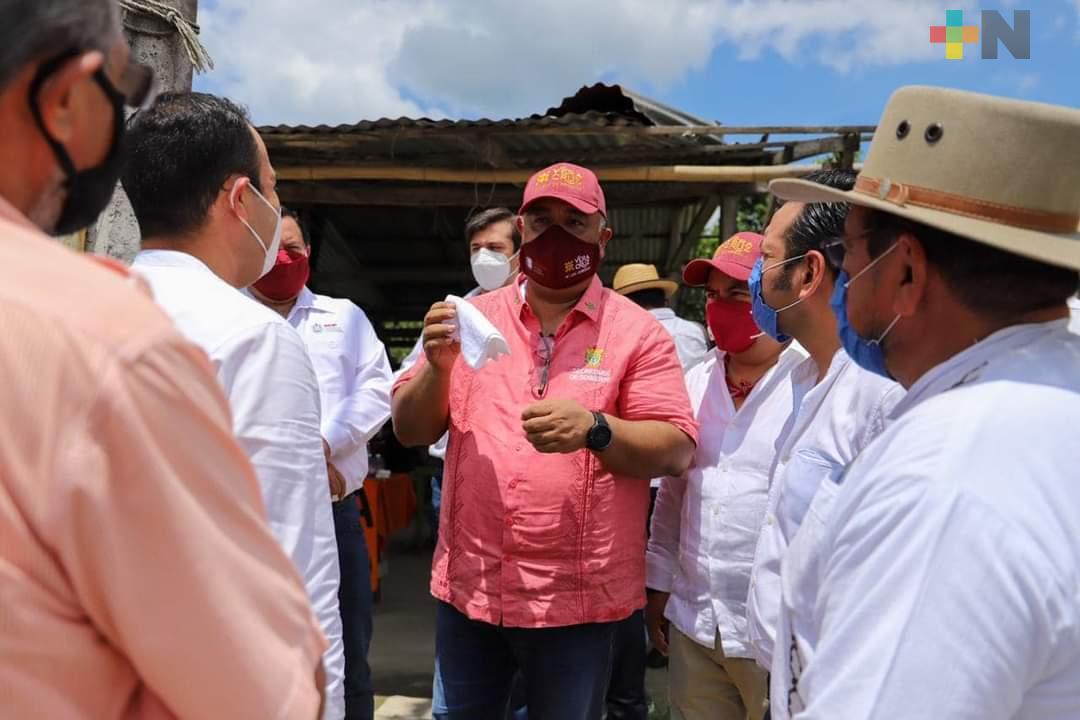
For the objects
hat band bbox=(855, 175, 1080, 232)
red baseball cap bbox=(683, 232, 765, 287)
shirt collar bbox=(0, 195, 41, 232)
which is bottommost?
red baseball cap bbox=(683, 232, 765, 287)

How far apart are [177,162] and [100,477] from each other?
115 centimetres

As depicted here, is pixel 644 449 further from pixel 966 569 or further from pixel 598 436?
pixel 966 569

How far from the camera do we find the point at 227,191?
1.84 meters

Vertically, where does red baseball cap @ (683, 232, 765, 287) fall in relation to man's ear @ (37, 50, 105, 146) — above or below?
below

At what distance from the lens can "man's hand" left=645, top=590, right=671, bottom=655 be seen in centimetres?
313

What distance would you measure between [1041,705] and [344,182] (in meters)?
5.76

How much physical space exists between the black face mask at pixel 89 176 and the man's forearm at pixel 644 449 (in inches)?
68.1

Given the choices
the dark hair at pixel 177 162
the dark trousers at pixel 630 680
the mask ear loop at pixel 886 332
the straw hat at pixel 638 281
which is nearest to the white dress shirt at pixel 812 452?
the mask ear loop at pixel 886 332

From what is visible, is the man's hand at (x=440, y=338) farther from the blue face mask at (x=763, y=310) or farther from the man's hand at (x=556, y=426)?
the blue face mask at (x=763, y=310)

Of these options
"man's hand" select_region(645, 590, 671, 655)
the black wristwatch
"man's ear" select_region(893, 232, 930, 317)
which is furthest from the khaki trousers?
"man's ear" select_region(893, 232, 930, 317)

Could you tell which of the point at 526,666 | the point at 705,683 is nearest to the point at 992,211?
the point at 526,666

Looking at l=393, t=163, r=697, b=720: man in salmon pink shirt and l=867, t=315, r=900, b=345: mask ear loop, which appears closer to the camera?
l=867, t=315, r=900, b=345: mask ear loop

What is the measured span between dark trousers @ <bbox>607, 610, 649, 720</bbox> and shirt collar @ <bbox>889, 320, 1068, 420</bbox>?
2.81 meters

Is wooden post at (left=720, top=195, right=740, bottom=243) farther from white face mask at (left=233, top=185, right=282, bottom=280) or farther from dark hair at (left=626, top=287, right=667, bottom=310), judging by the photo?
white face mask at (left=233, top=185, right=282, bottom=280)
